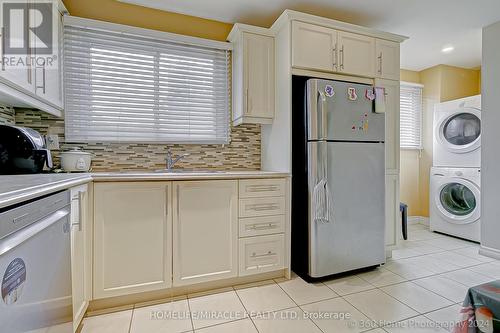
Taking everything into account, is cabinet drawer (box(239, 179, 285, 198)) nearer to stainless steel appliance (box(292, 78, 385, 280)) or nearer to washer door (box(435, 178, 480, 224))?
stainless steel appliance (box(292, 78, 385, 280))

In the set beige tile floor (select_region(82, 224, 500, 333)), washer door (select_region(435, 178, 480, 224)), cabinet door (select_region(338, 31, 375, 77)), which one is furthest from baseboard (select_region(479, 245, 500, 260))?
cabinet door (select_region(338, 31, 375, 77))

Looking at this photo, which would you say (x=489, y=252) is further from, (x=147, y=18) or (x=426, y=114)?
(x=147, y=18)

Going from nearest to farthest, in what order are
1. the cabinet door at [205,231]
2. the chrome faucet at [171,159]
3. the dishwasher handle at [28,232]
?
1. the dishwasher handle at [28,232]
2. the cabinet door at [205,231]
3. the chrome faucet at [171,159]

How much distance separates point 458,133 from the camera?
332 cm

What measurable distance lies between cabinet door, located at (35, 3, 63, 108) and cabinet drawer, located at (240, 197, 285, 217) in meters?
1.56

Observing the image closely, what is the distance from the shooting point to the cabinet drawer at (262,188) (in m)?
2.03

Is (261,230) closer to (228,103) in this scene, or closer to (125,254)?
(125,254)

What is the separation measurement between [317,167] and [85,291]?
182 cm

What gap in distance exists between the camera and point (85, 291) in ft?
5.23

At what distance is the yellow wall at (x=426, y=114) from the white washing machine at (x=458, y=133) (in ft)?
1.31

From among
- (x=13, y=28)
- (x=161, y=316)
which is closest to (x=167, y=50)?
(x=13, y=28)

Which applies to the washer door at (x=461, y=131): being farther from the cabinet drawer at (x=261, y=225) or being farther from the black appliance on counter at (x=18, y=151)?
the black appliance on counter at (x=18, y=151)

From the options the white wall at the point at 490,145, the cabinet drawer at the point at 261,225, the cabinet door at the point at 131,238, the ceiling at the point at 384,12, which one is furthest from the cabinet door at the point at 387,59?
the cabinet door at the point at 131,238

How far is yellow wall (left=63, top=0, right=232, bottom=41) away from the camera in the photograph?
2.19 metres
